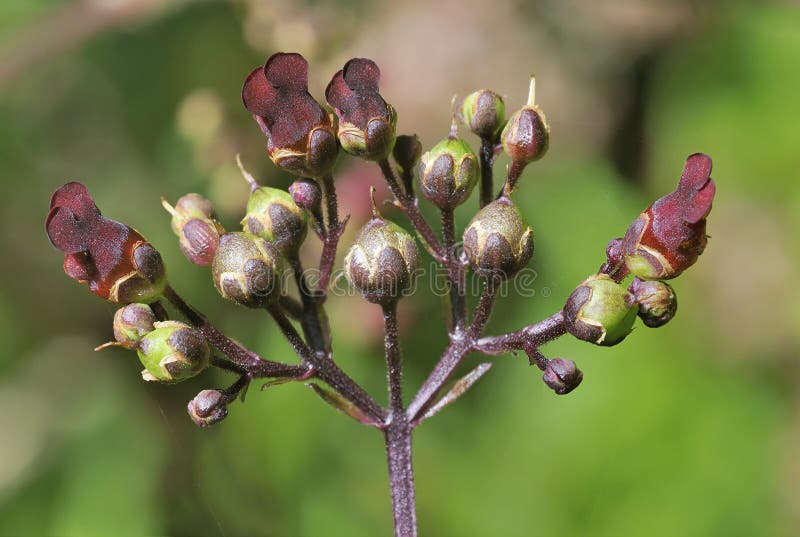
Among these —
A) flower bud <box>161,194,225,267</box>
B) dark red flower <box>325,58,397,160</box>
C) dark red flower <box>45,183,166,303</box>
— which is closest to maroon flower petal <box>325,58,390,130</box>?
dark red flower <box>325,58,397,160</box>

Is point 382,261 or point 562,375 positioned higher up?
point 382,261

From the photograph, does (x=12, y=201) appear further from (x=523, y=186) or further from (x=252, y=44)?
(x=523, y=186)

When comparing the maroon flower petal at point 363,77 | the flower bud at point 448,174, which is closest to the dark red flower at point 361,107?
the maroon flower petal at point 363,77

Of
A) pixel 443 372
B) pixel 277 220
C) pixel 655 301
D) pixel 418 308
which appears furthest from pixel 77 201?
pixel 418 308

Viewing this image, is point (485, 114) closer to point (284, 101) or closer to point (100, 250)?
point (284, 101)

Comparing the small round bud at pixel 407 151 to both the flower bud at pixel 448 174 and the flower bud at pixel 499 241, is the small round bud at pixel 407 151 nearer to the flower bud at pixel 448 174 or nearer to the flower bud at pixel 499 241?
the flower bud at pixel 448 174
